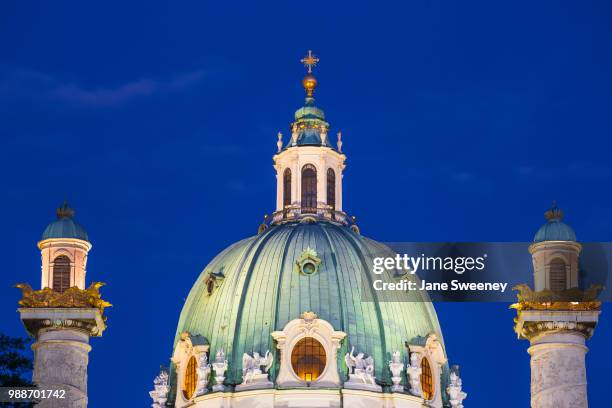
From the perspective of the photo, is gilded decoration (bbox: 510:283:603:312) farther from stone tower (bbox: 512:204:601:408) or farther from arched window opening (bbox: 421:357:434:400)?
arched window opening (bbox: 421:357:434:400)

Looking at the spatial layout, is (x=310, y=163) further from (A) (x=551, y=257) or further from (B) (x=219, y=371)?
(A) (x=551, y=257)

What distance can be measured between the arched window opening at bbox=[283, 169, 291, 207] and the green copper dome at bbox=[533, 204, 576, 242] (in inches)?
936

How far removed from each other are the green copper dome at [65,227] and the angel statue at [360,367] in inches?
612

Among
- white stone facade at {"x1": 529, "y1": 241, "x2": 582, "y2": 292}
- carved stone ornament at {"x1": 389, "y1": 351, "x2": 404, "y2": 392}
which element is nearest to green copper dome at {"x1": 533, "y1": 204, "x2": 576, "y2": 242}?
white stone facade at {"x1": 529, "y1": 241, "x2": 582, "y2": 292}

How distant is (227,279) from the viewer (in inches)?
5748

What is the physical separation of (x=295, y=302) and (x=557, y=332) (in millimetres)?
19059

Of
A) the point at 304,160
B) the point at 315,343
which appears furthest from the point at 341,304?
the point at 304,160

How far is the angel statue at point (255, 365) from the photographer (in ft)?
466

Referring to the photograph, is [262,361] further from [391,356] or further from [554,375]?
[554,375]

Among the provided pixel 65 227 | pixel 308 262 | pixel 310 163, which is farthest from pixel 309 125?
pixel 65 227

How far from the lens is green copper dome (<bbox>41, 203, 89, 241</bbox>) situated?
5344 inches

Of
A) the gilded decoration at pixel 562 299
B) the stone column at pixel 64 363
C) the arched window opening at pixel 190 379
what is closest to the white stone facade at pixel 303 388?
the arched window opening at pixel 190 379
